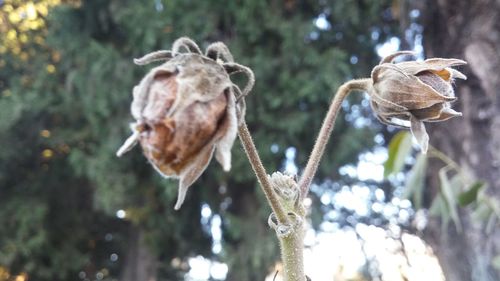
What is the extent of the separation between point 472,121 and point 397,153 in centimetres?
88

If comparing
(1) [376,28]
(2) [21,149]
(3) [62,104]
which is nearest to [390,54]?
(1) [376,28]

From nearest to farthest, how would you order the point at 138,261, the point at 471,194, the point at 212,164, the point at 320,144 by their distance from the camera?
1. the point at 320,144
2. the point at 471,194
3. the point at 212,164
4. the point at 138,261

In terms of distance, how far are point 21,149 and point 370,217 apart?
2.89m

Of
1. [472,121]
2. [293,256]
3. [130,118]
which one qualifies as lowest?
[293,256]

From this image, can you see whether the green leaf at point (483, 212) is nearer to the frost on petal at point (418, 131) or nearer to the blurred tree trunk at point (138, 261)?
the frost on petal at point (418, 131)

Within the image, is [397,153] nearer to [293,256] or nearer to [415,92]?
[415,92]

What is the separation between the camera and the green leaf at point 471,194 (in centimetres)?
170

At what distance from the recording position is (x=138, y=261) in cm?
454

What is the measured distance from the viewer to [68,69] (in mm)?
4332

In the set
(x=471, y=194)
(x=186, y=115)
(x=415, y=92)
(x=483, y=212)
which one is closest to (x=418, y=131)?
(x=415, y=92)

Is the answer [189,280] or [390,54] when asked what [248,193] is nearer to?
[189,280]

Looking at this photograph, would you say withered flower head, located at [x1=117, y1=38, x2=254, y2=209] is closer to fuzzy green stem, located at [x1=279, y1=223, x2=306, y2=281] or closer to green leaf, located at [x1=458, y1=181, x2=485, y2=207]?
fuzzy green stem, located at [x1=279, y1=223, x2=306, y2=281]

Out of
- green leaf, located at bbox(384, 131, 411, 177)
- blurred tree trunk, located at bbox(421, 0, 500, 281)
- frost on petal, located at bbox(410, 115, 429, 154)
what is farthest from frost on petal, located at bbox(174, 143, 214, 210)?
blurred tree trunk, located at bbox(421, 0, 500, 281)

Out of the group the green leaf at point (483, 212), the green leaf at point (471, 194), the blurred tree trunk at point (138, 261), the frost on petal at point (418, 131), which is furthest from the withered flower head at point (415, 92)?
the blurred tree trunk at point (138, 261)
